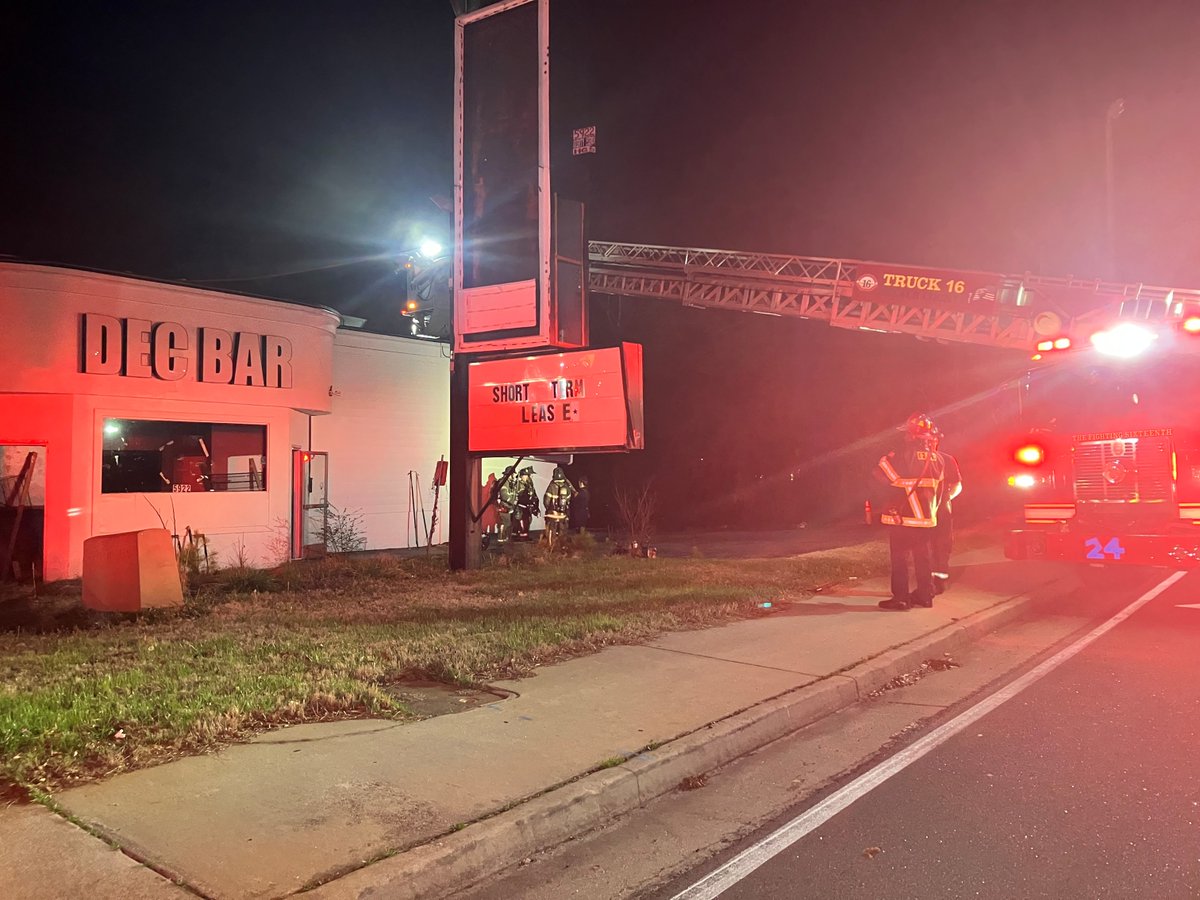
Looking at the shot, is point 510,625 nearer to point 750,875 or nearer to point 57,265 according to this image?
point 750,875

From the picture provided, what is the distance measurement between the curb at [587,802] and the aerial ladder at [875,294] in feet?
51.9

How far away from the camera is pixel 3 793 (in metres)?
4.02

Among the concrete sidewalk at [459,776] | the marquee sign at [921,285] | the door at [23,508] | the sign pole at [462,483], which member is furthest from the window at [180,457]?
the marquee sign at [921,285]

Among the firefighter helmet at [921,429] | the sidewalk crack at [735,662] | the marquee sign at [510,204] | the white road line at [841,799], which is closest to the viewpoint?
the white road line at [841,799]

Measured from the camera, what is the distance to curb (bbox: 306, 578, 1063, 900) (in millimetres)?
3379

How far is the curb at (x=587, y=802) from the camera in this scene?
3.38 metres

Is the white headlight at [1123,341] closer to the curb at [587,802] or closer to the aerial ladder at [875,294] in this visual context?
the curb at [587,802]

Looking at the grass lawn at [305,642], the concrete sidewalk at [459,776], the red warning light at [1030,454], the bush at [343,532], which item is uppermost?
the red warning light at [1030,454]

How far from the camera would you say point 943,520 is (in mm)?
9945

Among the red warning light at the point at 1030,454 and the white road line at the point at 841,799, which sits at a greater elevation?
the red warning light at the point at 1030,454

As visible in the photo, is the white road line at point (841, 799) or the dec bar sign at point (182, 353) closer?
the white road line at point (841, 799)

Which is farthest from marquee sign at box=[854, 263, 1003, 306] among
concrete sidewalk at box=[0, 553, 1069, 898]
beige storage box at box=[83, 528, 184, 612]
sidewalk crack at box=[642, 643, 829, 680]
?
beige storage box at box=[83, 528, 184, 612]

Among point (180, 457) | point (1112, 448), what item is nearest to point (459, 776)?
point (1112, 448)

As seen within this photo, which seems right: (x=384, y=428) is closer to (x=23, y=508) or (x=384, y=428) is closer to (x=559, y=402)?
(x=23, y=508)
